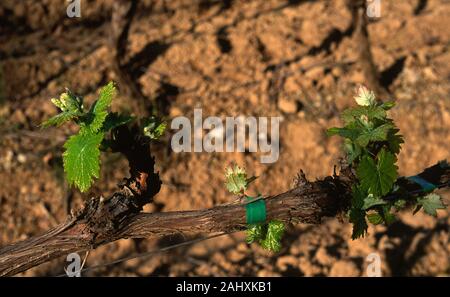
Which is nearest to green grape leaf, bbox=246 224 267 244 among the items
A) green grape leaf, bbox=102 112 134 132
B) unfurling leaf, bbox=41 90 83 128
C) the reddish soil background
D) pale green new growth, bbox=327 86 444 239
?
pale green new growth, bbox=327 86 444 239

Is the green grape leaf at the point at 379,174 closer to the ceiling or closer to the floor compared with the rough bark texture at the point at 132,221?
closer to the ceiling

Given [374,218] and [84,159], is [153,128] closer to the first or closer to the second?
[84,159]

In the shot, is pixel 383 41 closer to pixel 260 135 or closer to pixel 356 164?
pixel 260 135

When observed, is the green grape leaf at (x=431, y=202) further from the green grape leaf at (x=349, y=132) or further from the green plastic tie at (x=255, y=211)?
the green plastic tie at (x=255, y=211)

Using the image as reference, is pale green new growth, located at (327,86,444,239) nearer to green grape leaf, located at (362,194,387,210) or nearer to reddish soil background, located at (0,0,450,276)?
green grape leaf, located at (362,194,387,210)

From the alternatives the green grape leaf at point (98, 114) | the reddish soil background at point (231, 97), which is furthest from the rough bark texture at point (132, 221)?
the reddish soil background at point (231, 97)

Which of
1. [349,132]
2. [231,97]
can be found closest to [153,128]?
[349,132]

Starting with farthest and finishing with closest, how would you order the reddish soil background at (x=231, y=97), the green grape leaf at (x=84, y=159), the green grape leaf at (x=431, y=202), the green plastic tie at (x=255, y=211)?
1. the reddish soil background at (x=231, y=97)
2. the green grape leaf at (x=431, y=202)
3. the green plastic tie at (x=255, y=211)
4. the green grape leaf at (x=84, y=159)
